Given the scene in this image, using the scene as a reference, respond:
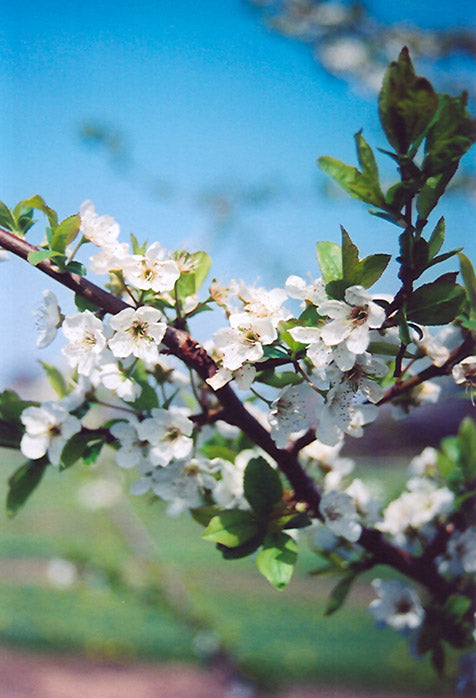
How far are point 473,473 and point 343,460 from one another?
193 mm

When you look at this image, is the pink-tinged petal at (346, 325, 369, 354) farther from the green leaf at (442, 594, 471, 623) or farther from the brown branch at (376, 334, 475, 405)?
the green leaf at (442, 594, 471, 623)

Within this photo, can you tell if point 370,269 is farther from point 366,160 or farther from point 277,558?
point 277,558

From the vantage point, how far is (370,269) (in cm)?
52

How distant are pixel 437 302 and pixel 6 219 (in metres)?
0.42

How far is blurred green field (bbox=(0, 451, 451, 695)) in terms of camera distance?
273cm

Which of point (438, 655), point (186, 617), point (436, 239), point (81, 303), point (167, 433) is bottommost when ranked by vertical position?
point (186, 617)

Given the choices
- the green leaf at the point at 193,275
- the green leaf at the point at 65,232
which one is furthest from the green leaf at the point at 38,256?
the green leaf at the point at 193,275

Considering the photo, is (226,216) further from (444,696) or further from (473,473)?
(473,473)

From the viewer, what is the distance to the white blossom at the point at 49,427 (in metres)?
0.65

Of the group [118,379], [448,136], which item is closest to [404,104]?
[448,136]

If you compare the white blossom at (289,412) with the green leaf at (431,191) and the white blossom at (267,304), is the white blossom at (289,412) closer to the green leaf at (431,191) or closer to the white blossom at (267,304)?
the white blossom at (267,304)

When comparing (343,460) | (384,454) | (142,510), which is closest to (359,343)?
(343,460)

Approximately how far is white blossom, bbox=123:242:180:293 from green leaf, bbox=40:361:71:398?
231mm

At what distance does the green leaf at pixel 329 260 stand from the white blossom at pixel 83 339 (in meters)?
0.21
